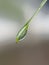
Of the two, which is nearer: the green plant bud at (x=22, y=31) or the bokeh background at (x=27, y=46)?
the green plant bud at (x=22, y=31)

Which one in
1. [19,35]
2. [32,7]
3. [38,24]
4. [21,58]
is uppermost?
[19,35]

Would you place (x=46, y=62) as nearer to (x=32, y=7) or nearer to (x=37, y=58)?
(x=37, y=58)

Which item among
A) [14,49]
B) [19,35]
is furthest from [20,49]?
[19,35]

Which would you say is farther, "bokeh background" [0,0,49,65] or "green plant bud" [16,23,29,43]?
"bokeh background" [0,0,49,65]

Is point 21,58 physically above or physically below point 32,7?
below

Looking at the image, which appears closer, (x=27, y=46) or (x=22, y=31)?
(x=22, y=31)

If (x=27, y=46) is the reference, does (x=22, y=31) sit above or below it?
above

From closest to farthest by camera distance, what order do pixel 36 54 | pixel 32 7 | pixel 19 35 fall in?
1. pixel 19 35
2. pixel 32 7
3. pixel 36 54

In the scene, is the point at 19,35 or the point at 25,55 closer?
the point at 19,35

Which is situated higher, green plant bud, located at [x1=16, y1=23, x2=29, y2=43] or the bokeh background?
green plant bud, located at [x1=16, y1=23, x2=29, y2=43]

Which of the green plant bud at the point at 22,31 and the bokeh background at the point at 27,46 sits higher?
the green plant bud at the point at 22,31

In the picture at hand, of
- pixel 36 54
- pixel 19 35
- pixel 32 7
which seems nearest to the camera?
pixel 19 35
